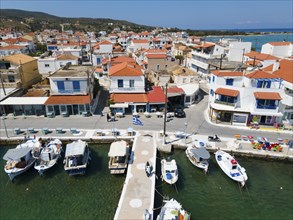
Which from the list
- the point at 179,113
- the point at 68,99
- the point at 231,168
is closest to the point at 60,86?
the point at 68,99

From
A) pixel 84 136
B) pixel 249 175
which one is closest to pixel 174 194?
pixel 249 175

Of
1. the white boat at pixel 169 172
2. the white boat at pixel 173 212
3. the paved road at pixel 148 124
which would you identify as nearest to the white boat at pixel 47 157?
the paved road at pixel 148 124

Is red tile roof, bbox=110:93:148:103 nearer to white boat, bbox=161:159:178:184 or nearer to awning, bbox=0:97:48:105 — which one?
awning, bbox=0:97:48:105

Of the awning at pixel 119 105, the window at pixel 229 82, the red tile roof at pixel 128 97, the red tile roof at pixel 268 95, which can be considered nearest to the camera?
the red tile roof at pixel 268 95

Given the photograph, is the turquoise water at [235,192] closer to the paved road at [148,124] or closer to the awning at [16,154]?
the paved road at [148,124]

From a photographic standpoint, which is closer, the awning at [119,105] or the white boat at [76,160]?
the white boat at [76,160]

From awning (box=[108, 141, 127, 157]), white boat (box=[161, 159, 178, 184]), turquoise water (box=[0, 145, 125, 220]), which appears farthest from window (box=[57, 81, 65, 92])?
white boat (box=[161, 159, 178, 184])

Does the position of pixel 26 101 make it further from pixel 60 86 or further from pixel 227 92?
pixel 227 92

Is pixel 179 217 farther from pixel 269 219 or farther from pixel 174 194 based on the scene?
pixel 269 219
